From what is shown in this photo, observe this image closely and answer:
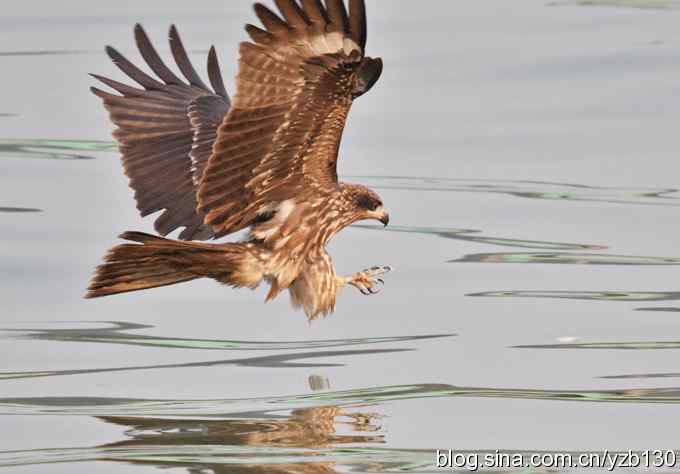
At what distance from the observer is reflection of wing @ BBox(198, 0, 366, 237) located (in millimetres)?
7027

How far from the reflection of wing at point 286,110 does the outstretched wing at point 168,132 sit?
1.70 feet

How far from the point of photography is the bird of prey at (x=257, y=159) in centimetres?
714

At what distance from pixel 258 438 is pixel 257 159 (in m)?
1.28

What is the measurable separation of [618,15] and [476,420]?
30.5 ft

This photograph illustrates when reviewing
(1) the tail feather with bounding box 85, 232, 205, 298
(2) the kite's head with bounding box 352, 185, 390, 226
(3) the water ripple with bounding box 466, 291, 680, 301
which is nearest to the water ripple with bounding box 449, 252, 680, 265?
(3) the water ripple with bounding box 466, 291, 680, 301

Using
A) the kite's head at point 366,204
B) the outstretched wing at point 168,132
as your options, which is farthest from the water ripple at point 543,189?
the kite's head at point 366,204

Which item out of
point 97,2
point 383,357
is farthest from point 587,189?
point 97,2

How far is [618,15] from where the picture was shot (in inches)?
623

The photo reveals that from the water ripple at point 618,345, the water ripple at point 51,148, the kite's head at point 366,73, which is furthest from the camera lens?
the water ripple at point 51,148

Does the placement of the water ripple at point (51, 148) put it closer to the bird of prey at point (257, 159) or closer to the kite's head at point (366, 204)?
the bird of prey at point (257, 159)

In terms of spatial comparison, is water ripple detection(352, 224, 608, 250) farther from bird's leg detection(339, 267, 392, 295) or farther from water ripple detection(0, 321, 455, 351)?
water ripple detection(0, 321, 455, 351)

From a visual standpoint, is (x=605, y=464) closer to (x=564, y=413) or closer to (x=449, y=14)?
(x=564, y=413)

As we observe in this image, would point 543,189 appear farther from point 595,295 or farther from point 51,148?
point 51,148

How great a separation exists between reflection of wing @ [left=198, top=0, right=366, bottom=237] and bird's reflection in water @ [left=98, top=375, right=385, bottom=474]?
102cm
